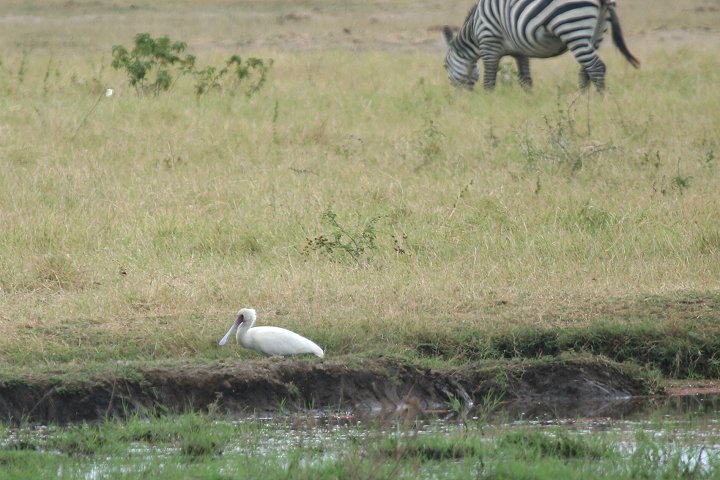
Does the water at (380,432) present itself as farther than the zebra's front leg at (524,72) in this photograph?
No

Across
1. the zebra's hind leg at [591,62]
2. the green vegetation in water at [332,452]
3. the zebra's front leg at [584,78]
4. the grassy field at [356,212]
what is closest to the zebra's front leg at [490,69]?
the grassy field at [356,212]

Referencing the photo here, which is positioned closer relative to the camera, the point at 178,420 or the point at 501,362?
the point at 178,420

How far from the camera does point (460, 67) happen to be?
45.2 ft

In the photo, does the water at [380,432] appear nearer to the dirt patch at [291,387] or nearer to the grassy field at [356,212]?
the dirt patch at [291,387]

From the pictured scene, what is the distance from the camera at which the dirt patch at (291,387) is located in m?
4.72

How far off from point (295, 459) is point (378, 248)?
3.44 metres

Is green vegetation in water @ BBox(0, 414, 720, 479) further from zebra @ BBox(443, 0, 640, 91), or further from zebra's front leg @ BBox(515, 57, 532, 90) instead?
zebra's front leg @ BBox(515, 57, 532, 90)

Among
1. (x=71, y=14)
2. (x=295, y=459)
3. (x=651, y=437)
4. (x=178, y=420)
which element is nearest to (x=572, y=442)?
(x=651, y=437)

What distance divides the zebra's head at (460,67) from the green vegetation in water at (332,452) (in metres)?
9.48

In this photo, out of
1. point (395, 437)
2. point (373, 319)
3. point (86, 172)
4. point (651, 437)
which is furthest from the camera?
point (86, 172)

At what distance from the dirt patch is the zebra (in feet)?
24.7

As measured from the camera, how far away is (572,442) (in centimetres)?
410

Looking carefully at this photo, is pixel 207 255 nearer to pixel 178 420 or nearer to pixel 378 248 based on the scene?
pixel 378 248

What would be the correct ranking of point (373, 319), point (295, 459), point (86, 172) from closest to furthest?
point (295, 459) < point (373, 319) < point (86, 172)
